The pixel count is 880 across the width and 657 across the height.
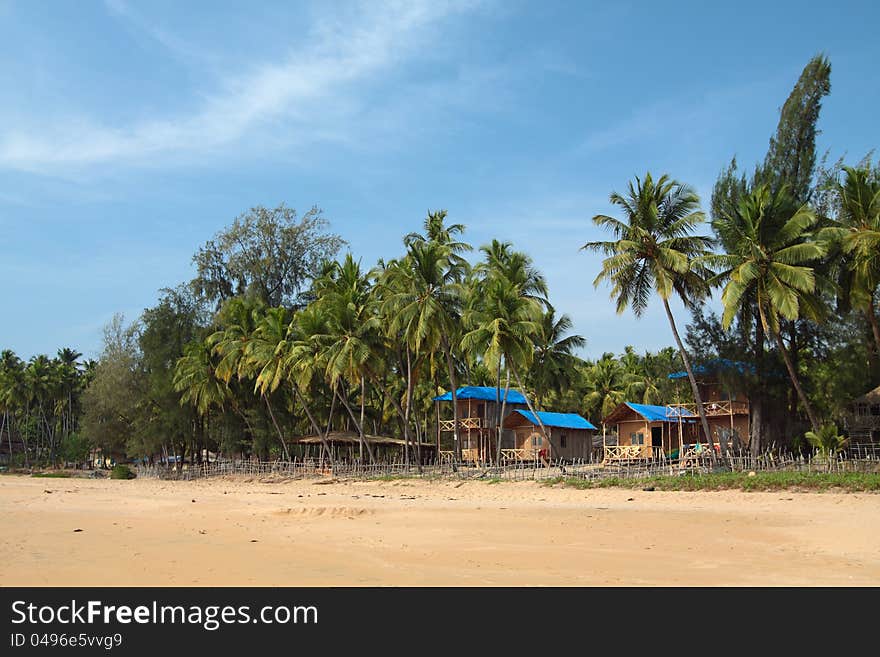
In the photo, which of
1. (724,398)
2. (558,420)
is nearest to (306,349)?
(558,420)

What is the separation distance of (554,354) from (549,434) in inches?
211

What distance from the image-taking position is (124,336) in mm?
51375

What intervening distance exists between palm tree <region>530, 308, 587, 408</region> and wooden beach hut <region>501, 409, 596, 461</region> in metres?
2.64

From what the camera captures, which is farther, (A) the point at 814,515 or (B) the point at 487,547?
(A) the point at 814,515

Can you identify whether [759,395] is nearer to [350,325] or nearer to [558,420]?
[558,420]

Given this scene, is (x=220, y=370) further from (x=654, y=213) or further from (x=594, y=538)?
(x=594, y=538)

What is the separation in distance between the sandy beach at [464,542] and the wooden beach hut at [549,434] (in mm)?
23103

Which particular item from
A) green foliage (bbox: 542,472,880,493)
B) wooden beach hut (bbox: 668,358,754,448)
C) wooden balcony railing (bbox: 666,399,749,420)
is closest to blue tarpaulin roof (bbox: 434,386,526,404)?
wooden balcony railing (bbox: 666,399,749,420)

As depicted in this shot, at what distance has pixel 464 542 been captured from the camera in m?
12.5

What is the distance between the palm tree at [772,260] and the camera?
2511cm

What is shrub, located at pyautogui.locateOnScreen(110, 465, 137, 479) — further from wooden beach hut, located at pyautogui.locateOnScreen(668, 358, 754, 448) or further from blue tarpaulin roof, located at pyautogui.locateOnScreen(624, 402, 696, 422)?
wooden beach hut, located at pyautogui.locateOnScreen(668, 358, 754, 448)

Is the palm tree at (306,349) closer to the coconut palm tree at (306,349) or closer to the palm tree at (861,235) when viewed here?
the coconut palm tree at (306,349)
